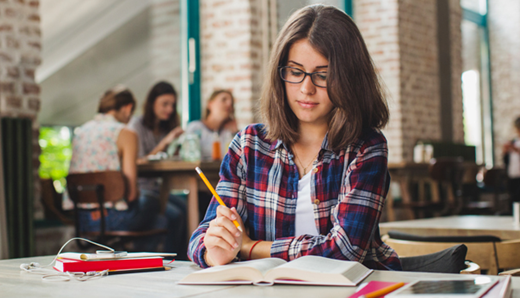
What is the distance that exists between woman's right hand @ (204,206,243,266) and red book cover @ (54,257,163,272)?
0.12 metres

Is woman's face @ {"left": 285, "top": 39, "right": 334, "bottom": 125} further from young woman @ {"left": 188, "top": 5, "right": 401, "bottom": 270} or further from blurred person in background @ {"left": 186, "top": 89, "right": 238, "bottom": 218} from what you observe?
blurred person in background @ {"left": 186, "top": 89, "right": 238, "bottom": 218}

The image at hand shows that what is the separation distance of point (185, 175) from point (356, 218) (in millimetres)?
2265

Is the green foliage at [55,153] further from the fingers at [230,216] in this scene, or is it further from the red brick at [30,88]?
the fingers at [230,216]

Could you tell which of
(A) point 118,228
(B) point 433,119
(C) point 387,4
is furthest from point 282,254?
(B) point 433,119

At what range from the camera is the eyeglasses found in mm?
1412

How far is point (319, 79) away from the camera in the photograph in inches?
55.8

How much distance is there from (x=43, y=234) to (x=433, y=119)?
4938 millimetres

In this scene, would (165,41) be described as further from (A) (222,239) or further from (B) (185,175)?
(A) (222,239)

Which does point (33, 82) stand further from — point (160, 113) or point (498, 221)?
point (498, 221)

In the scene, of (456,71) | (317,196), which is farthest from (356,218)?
(456,71)

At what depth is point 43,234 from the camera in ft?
12.2

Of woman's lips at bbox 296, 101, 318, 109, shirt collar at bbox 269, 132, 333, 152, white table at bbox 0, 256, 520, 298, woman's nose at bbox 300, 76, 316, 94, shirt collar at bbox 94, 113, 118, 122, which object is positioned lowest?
white table at bbox 0, 256, 520, 298

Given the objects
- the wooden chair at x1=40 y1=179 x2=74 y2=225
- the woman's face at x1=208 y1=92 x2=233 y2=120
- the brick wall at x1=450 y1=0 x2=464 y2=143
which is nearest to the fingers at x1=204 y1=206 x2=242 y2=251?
the wooden chair at x1=40 y1=179 x2=74 y2=225

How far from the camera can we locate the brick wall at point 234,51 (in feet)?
16.6
